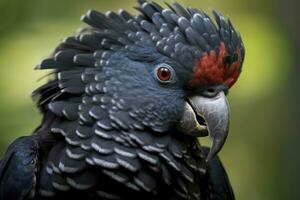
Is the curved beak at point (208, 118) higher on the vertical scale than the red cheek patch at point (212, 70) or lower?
lower

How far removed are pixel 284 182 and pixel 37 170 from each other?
2.57 metres

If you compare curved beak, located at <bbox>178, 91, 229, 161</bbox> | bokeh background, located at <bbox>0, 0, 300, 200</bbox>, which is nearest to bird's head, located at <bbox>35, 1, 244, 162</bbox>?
curved beak, located at <bbox>178, 91, 229, 161</bbox>

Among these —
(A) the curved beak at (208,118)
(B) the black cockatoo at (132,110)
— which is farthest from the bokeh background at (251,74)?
(A) the curved beak at (208,118)

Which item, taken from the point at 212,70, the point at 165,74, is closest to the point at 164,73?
the point at 165,74

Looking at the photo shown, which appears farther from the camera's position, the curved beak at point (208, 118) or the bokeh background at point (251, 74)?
the bokeh background at point (251, 74)

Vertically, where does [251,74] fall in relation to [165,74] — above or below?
below

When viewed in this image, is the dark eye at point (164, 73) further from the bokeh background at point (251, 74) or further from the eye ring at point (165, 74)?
the bokeh background at point (251, 74)

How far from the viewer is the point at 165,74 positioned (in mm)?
2994

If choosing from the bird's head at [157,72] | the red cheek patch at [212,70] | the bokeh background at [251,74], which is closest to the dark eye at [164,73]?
the bird's head at [157,72]

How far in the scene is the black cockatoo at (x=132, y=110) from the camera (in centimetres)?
296

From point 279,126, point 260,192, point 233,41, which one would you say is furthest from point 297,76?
point 233,41

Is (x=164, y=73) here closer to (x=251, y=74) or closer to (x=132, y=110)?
(x=132, y=110)

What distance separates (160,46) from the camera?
3023mm

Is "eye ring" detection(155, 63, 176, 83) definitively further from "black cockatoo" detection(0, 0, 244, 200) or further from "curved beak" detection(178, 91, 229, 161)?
"curved beak" detection(178, 91, 229, 161)
